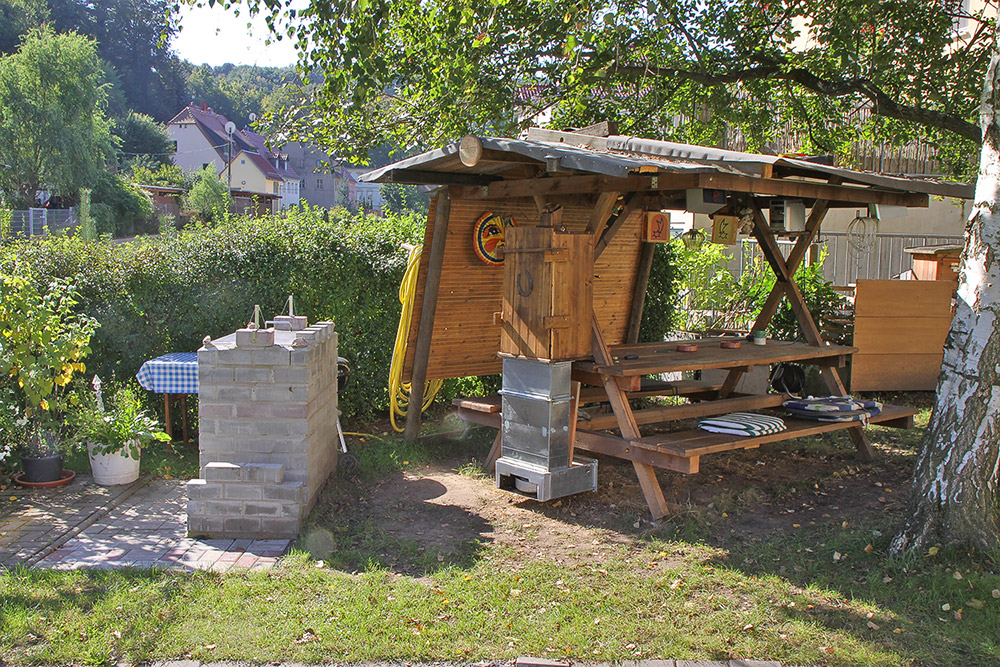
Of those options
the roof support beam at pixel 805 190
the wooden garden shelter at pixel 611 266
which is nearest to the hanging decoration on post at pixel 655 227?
the wooden garden shelter at pixel 611 266

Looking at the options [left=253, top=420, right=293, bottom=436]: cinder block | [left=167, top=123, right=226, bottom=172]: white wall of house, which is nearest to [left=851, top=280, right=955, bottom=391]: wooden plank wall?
[left=253, top=420, right=293, bottom=436]: cinder block

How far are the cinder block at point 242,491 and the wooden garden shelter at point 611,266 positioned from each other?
198 centimetres

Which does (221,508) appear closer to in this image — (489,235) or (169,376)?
(169,376)

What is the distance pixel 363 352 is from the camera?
8.38 m

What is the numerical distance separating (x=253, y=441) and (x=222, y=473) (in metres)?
0.28

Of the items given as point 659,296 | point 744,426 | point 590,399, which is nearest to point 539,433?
point 590,399

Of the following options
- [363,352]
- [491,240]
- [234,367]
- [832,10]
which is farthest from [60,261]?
[832,10]

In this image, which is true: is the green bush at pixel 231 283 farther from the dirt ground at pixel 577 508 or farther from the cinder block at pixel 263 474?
the cinder block at pixel 263 474

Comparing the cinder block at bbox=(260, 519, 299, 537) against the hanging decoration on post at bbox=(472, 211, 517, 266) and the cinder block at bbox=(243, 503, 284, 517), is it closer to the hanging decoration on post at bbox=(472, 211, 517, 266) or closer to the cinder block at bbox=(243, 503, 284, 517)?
the cinder block at bbox=(243, 503, 284, 517)

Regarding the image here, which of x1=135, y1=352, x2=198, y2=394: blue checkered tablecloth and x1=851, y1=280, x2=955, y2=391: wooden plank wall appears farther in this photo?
x1=851, y1=280, x2=955, y2=391: wooden plank wall

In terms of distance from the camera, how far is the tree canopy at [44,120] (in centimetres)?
4388

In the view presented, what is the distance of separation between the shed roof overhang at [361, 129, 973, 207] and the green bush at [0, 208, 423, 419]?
1.63 metres

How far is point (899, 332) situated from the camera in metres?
10.3

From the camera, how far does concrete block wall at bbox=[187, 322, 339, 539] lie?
5.22 m
